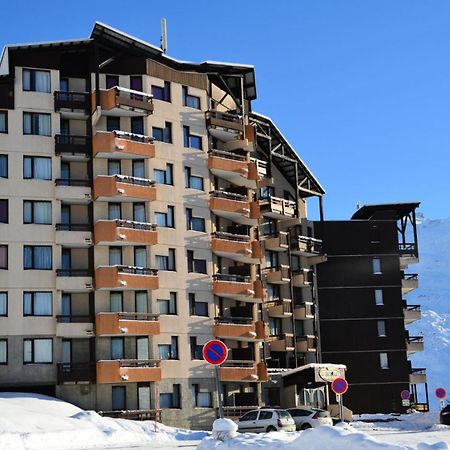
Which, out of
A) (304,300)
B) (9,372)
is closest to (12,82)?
(9,372)

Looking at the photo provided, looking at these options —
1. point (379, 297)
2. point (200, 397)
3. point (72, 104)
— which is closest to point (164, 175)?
point (72, 104)

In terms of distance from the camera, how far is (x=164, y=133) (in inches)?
2650

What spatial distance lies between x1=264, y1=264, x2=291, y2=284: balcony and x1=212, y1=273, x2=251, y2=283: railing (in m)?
9.95

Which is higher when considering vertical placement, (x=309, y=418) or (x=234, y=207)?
(x=234, y=207)

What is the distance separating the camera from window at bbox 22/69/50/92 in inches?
2490

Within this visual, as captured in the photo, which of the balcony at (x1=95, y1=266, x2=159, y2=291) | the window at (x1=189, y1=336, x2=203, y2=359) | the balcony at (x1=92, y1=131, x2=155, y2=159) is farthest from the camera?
the window at (x1=189, y1=336, x2=203, y2=359)

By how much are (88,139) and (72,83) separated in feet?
14.3

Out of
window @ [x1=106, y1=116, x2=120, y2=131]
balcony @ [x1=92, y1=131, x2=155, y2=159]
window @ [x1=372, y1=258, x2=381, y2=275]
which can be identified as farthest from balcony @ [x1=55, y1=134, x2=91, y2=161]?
window @ [x1=372, y1=258, x2=381, y2=275]

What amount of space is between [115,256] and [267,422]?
63.7 ft

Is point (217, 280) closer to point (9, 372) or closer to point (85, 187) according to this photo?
point (85, 187)

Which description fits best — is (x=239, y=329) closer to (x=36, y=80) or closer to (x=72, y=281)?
(x=72, y=281)

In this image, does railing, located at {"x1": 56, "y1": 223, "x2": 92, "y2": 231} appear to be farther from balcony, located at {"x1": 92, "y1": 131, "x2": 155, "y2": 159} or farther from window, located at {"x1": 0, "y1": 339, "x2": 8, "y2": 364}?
window, located at {"x1": 0, "y1": 339, "x2": 8, "y2": 364}

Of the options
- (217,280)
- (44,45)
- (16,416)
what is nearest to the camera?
(16,416)

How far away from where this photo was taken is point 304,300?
87.5 meters
